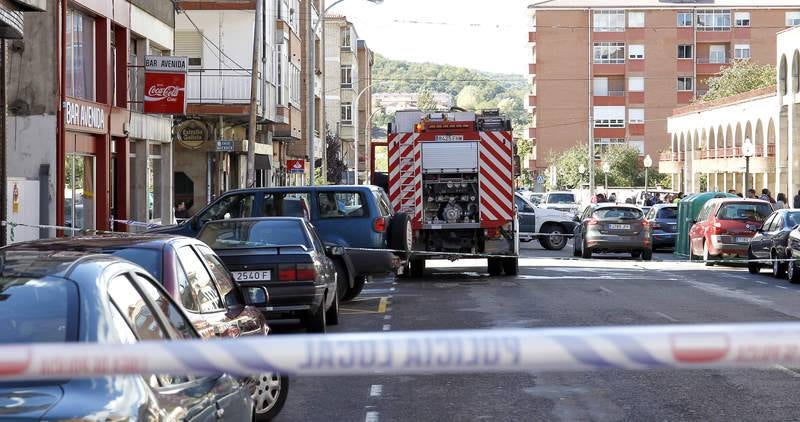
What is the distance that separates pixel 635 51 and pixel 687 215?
73.1 meters

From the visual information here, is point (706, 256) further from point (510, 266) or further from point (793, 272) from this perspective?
point (510, 266)

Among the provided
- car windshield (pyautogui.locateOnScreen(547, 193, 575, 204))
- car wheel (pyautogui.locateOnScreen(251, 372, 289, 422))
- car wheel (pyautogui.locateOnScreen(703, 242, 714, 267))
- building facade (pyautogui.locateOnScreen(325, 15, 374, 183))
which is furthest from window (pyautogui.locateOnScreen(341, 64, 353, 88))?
car wheel (pyautogui.locateOnScreen(251, 372, 289, 422))

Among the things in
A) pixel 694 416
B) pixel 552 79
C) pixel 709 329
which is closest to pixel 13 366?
pixel 709 329

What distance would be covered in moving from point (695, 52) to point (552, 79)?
11764mm

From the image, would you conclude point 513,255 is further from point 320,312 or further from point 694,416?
point 694,416

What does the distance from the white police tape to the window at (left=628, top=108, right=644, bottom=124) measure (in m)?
104

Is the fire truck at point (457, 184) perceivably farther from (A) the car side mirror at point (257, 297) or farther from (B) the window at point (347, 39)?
(B) the window at point (347, 39)

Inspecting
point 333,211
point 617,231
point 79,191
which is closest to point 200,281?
point 333,211

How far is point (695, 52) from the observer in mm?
105000

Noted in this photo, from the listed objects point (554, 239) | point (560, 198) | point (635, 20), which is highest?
point (635, 20)

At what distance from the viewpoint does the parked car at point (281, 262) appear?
47.0 feet

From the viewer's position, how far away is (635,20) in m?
104

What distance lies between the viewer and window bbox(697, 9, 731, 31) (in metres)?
104

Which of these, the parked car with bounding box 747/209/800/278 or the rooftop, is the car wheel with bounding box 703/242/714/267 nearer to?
the parked car with bounding box 747/209/800/278
